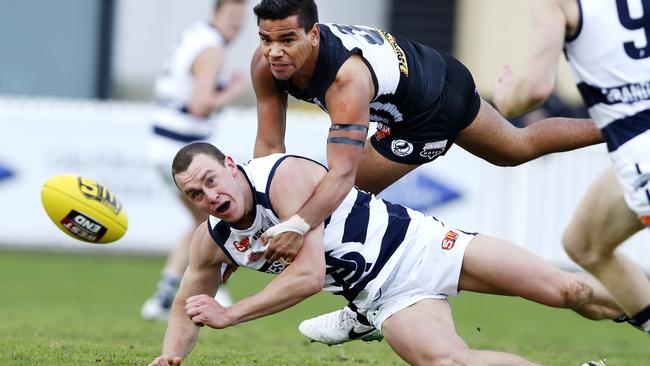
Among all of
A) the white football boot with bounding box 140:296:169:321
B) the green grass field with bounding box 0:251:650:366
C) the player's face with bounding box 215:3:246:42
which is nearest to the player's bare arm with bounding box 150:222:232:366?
the green grass field with bounding box 0:251:650:366

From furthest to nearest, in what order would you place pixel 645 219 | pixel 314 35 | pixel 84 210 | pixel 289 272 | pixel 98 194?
pixel 98 194 → pixel 84 210 → pixel 314 35 → pixel 289 272 → pixel 645 219

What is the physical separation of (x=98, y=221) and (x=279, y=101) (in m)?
1.25

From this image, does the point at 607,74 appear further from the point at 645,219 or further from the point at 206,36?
the point at 206,36

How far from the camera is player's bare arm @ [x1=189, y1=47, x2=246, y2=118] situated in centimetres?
1073

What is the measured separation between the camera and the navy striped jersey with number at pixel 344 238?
639 centimetres

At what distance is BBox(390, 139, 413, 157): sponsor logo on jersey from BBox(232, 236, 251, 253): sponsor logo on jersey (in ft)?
5.05

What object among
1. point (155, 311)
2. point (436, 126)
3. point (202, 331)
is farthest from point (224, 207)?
point (155, 311)

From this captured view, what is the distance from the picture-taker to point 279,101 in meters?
7.57

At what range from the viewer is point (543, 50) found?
554 cm

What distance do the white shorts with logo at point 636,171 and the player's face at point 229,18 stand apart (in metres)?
5.72

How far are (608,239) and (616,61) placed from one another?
1.02 metres

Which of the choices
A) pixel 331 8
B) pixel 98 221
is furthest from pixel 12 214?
pixel 98 221

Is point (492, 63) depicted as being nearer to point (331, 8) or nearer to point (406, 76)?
point (331, 8)

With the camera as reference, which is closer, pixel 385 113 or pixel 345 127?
pixel 345 127
